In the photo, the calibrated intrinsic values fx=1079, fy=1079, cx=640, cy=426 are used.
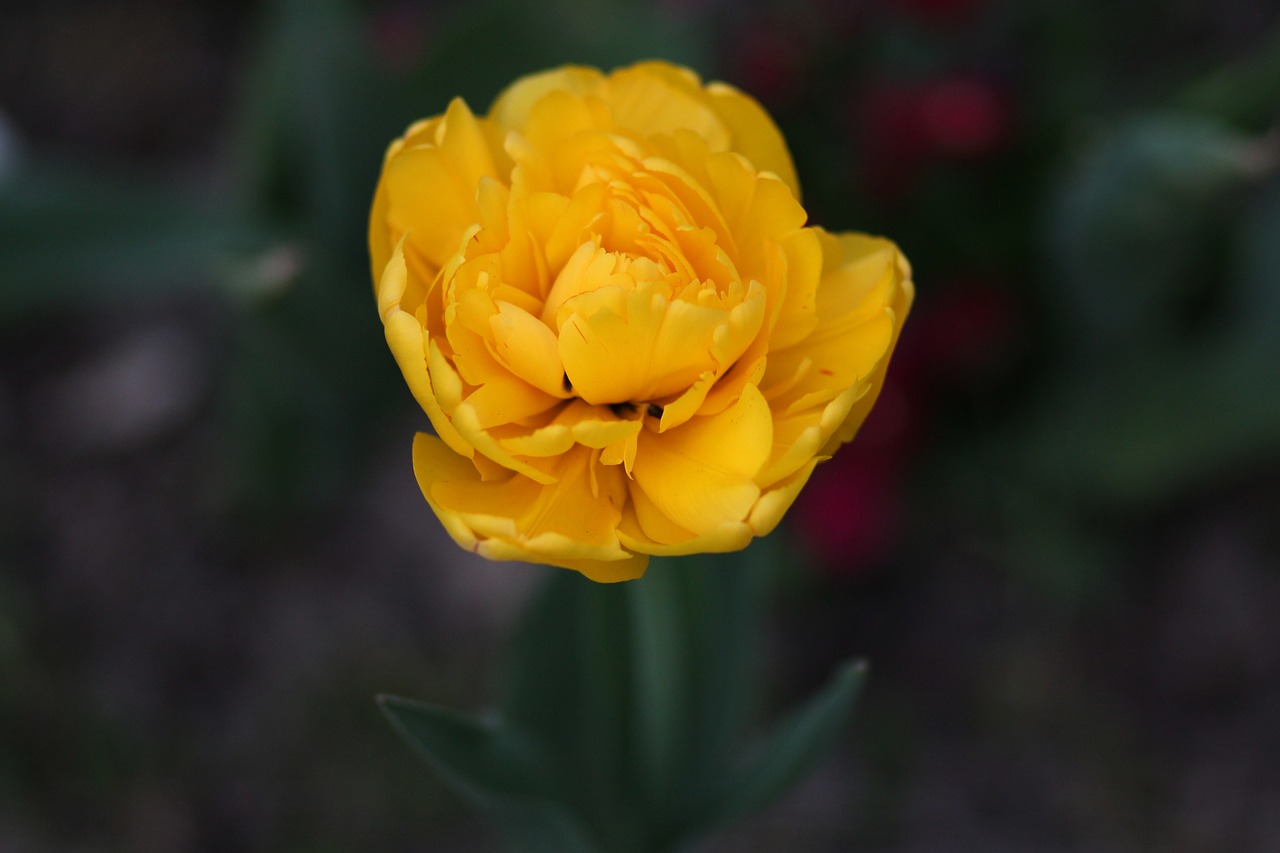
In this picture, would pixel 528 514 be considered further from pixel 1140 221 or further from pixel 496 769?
pixel 1140 221

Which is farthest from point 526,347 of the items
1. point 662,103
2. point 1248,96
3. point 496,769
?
point 1248,96

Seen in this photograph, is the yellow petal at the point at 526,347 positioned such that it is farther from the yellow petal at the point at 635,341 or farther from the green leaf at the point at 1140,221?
the green leaf at the point at 1140,221

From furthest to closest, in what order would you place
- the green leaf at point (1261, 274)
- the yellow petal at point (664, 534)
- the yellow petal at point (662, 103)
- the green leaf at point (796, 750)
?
1. the green leaf at point (1261, 274)
2. the green leaf at point (796, 750)
3. the yellow petal at point (662, 103)
4. the yellow petal at point (664, 534)

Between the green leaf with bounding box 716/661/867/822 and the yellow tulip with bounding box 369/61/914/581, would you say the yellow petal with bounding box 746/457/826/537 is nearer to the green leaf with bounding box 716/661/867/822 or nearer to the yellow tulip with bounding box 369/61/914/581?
the yellow tulip with bounding box 369/61/914/581

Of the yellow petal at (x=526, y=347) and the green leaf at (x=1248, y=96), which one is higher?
the yellow petal at (x=526, y=347)

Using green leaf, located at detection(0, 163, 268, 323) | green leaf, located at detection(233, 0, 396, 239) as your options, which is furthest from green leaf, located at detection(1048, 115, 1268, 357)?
green leaf, located at detection(0, 163, 268, 323)

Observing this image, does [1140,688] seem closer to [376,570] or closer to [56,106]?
[376,570]

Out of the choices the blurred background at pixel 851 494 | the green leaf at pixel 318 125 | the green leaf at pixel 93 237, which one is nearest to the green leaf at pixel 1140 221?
the blurred background at pixel 851 494
